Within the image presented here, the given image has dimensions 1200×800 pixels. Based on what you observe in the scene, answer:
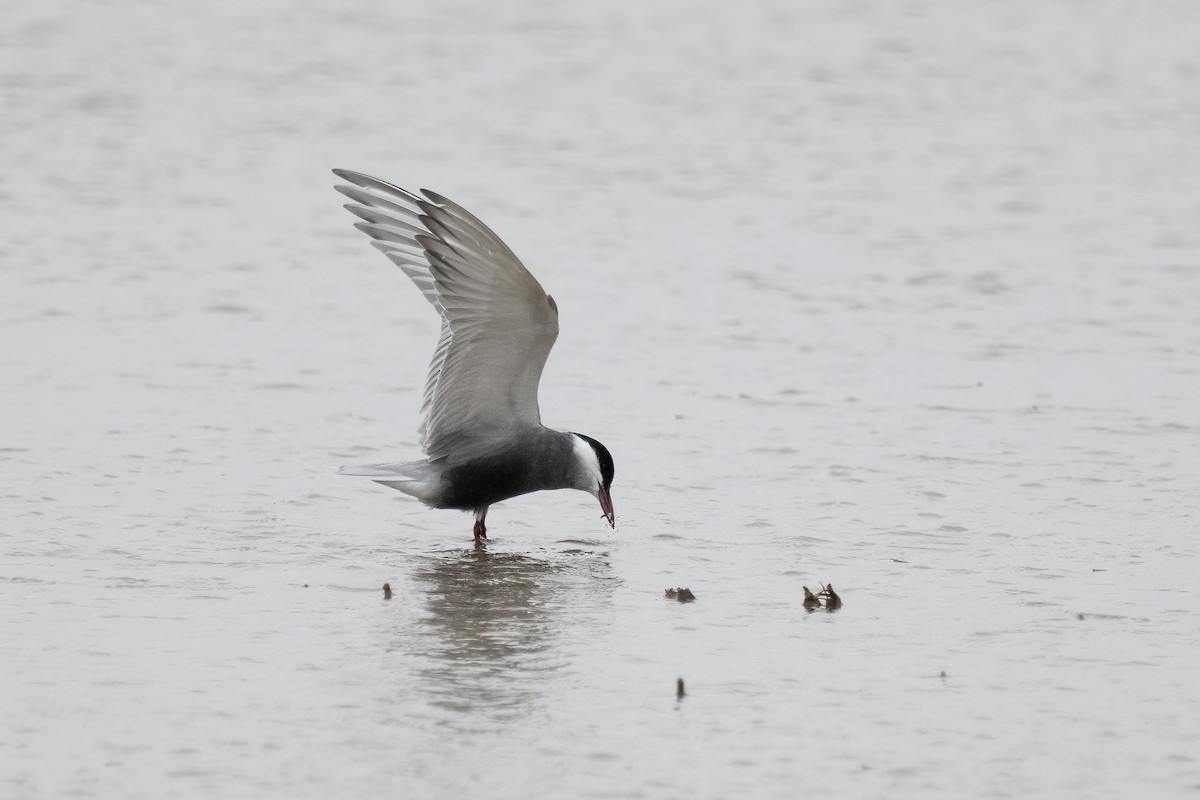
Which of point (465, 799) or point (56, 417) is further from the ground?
point (465, 799)

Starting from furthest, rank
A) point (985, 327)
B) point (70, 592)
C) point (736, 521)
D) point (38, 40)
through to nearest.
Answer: point (38, 40) < point (985, 327) < point (736, 521) < point (70, 592)

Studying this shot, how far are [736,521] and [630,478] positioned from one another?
793 mm

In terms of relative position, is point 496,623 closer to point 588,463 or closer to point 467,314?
point 588,463

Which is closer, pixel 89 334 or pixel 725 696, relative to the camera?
pixel 725 696

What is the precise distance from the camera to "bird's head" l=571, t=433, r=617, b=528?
7047 millimetres

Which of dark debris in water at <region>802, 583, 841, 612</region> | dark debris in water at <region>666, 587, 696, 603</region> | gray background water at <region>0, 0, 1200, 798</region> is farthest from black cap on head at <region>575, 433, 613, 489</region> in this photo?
dark debris in water at <region>802, 583, 841, 612</region>

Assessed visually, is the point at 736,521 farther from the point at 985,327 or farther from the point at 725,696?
the point at 985,327

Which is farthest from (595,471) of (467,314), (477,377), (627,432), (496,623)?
(627,432)

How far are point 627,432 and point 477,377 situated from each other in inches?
66.7

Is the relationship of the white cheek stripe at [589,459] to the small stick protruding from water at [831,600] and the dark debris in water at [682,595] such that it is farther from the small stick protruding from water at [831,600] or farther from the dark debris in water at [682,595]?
the small stick protruding from water at [831,600]

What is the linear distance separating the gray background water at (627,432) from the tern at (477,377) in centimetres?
24

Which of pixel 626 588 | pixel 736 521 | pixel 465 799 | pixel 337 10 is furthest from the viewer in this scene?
pixel 337 10

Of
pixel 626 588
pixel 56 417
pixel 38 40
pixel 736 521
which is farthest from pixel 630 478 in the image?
pixel 38 40

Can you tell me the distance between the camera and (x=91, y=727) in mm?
4926
